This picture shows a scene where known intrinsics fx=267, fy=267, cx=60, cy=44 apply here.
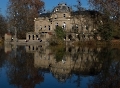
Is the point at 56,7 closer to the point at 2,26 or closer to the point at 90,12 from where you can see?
the point at 90,12

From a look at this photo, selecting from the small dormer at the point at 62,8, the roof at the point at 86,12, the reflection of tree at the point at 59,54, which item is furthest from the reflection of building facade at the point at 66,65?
the small dormer at the point at 62,8

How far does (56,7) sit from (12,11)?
38.7 feet

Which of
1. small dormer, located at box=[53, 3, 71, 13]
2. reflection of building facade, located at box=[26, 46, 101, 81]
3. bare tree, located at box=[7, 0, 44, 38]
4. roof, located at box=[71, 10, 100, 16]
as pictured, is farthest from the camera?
bare tree, located at box=[7, 0, 44, 38]

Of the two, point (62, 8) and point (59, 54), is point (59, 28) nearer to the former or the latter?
point (62, 8)

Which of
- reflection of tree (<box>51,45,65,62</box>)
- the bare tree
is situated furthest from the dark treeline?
reflection of tree (<box>51,45,65,62</box>)

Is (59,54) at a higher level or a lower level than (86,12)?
lower

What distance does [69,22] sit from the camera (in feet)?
194

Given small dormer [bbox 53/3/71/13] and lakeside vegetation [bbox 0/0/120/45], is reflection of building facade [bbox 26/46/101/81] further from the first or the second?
small dormer [bbox 53/3/71/13]

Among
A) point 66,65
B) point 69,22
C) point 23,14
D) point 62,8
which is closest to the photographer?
point 66,65

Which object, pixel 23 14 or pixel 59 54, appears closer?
pixel 59 54

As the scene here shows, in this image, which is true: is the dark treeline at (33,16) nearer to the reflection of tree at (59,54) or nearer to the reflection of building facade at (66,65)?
the reflection of tree at (59,54)

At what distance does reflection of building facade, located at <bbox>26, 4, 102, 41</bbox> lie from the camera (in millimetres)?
56600

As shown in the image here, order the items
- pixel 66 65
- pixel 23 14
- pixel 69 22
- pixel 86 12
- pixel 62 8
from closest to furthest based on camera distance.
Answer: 1. pixel 66 65
2. pixel 86 12
3. pixel 69 22
4. pixel 62 8
5. pixel 23 14

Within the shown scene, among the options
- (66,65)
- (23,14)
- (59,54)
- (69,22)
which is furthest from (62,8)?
(66,65)
